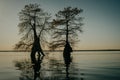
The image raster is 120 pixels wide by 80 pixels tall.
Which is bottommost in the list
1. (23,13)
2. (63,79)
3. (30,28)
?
(63,79)

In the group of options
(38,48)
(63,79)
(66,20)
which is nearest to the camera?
(63,79)

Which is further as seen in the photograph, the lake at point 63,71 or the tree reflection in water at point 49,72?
the lake at point 63,71

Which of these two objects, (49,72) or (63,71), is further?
(63,71)

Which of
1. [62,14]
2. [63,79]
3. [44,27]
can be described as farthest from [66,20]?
[63,79]

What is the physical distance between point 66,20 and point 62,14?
6.04 ft

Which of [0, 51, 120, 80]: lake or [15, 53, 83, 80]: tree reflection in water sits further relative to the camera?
[0, 51, 120, 80]: lake

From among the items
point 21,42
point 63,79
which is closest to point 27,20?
point 21,42

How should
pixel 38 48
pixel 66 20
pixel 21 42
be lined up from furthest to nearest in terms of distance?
pixel 66 20
pixel 38 48
pixel 21 42

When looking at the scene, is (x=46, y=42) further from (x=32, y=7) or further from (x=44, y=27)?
(x=32, y=7)

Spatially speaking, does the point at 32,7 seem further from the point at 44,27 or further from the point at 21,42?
the point at 21,42

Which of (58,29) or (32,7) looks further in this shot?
(58,29)

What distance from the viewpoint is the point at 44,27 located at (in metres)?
53.4

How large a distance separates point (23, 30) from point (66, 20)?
1230 centimetres

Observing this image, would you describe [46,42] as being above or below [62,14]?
below
